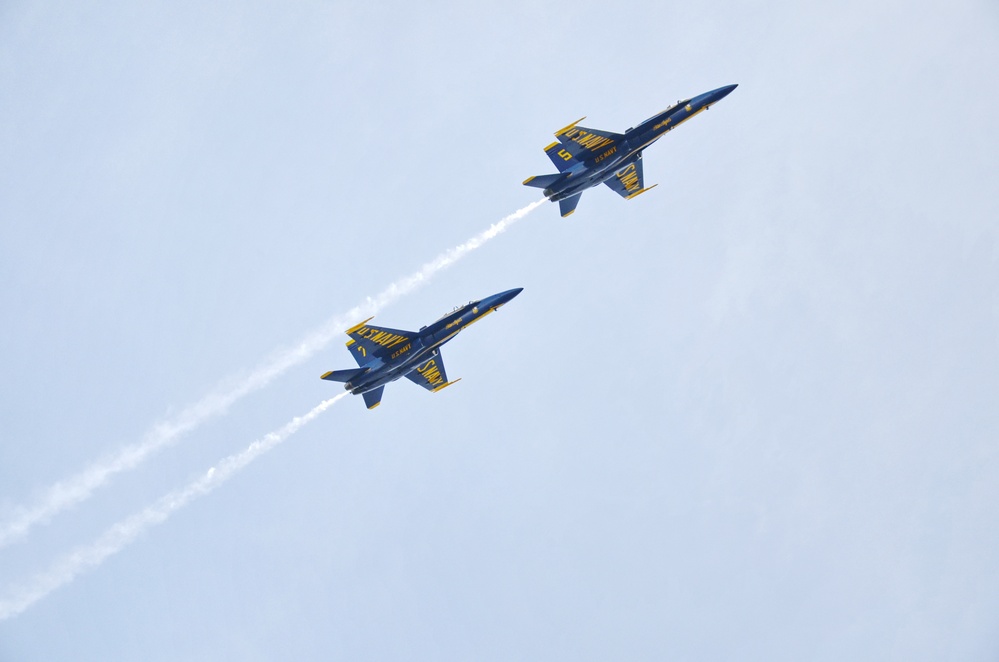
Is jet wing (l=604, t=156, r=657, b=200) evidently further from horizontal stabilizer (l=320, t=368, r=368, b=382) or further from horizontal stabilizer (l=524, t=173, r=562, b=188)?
horizontal stabilizer (l=320, t=368, r=368, b=382)

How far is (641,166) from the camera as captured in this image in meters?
84.4

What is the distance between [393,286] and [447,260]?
236 inches

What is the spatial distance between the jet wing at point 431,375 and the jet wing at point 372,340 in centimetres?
468

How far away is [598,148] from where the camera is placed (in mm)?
79000

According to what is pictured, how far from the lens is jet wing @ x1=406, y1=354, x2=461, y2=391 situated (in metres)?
82.1

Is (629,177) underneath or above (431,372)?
above

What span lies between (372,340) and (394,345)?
1.96 m

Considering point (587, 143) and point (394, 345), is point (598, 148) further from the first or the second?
point (394, 345)

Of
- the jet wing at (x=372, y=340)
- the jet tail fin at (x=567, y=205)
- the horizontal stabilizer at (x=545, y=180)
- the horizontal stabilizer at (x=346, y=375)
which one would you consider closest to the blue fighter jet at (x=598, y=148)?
the horizontal stabilizer at (x=545, y=180)

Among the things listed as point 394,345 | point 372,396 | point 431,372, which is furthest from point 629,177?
point 372,396

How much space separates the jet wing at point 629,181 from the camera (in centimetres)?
8406

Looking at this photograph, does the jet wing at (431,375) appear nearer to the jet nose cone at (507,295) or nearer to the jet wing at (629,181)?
the jet nose cone at (507,295)

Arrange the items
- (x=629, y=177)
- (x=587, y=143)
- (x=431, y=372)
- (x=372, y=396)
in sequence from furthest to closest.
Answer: (x=629, y=177) → (x=431, y=372) → (x=372, y=396) → (x=587, y=143)

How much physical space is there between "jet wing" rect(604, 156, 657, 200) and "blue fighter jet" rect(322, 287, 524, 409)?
15018 mm
